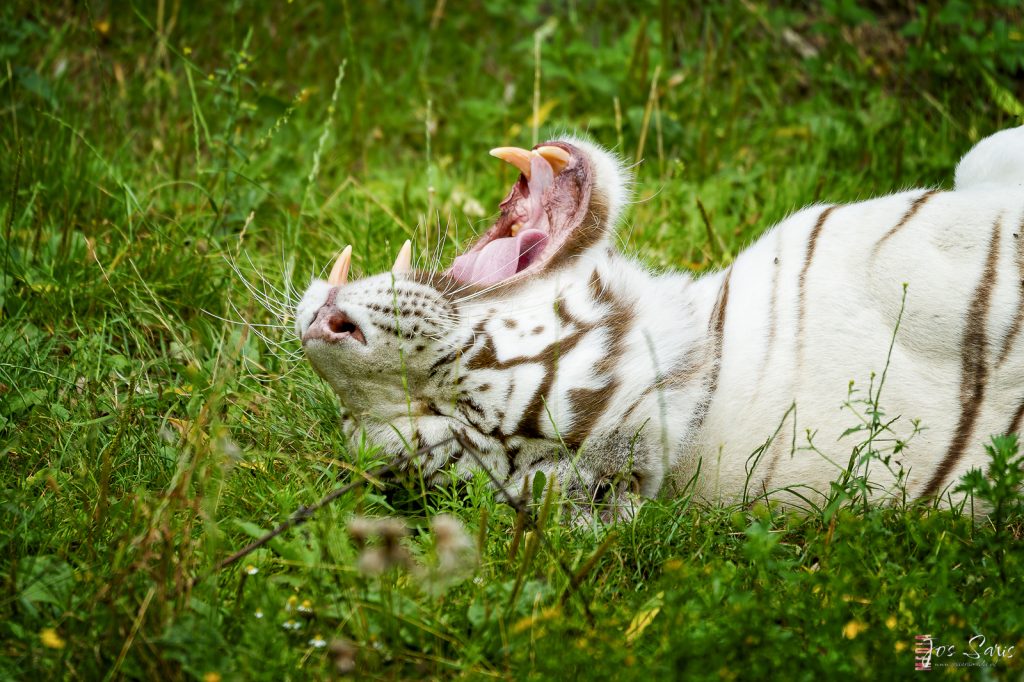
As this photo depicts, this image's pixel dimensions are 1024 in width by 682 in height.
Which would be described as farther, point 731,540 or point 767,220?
point 767,220

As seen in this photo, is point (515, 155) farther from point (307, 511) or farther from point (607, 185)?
point (307, 511)

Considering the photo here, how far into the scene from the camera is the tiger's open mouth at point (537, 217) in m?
2.69

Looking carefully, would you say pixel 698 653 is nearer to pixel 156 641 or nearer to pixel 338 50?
pixel 156 641

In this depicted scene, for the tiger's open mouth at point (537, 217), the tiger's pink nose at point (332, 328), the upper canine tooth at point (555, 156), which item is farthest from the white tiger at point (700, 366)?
A: the upper canine tooth at point (555, 156)

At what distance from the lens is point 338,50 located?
16.7 ft

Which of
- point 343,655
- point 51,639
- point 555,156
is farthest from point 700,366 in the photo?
point 51,639

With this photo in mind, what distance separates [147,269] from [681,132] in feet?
7.87

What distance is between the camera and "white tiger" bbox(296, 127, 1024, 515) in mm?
2369

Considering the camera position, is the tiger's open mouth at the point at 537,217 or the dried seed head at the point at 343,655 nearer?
the dried seed head at the point at 343,655

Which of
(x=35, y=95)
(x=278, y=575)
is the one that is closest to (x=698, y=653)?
(x=278, y=575)

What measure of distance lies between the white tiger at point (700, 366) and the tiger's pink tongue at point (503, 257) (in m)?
0.10

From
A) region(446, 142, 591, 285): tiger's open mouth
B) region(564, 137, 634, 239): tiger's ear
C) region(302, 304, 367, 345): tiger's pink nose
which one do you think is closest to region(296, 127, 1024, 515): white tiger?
region(302, 304, 367, 345): tiger's pink nose

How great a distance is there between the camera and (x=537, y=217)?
2762mm

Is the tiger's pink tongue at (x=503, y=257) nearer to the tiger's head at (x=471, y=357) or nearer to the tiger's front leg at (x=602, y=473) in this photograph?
the tiger's head at (x=471, y=357)
